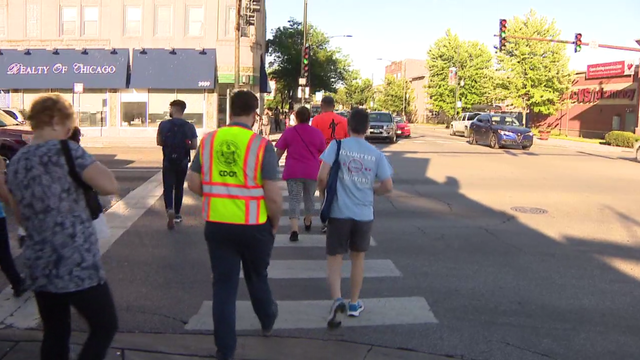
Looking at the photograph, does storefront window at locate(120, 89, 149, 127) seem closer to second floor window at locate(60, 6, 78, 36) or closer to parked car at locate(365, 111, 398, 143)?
second floor window at locate(60, 6, 78, 36)

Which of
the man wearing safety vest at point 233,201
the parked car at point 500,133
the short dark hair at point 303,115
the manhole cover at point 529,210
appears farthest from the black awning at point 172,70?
→ the man wearing safety vest at point 233,201

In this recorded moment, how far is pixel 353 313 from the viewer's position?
16.6 ft

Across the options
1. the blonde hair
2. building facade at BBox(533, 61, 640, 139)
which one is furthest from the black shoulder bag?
building facade at BBox(533, 61, 640, 139)

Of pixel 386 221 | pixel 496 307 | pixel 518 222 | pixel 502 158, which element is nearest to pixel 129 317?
pixel 496 307

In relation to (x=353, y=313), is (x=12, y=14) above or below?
above

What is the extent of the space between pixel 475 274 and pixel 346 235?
2.35 meters

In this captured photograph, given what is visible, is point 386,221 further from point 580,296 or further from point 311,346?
point 311,346

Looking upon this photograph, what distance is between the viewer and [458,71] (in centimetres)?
6122

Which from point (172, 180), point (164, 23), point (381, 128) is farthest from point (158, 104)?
point (172, 180)

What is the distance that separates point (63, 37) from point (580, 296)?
99.1 ft

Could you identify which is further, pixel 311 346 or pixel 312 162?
pixel 312 162

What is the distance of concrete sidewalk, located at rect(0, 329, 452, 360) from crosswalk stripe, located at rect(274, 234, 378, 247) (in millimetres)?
3213

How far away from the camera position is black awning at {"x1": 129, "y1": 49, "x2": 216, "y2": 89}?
29.5m

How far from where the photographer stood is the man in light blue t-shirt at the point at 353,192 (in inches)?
189
